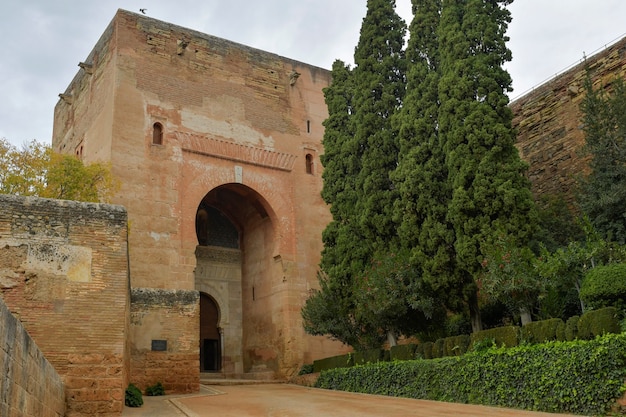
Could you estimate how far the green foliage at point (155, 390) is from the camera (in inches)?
470

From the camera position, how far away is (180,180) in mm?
16297

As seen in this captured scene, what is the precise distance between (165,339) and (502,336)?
6.97 meters

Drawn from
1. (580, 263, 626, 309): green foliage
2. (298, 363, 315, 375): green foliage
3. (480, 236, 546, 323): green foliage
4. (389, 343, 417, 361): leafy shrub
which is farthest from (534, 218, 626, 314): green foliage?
(298, 363, 315, 375): green foliage

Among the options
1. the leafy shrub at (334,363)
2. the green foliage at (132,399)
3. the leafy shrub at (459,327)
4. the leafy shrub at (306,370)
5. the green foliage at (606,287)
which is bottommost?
the green foliage at (132,399)

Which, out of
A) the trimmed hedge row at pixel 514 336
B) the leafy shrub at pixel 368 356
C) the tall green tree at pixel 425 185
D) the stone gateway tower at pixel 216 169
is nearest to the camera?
the trimmed hedge row at pixel 514 336

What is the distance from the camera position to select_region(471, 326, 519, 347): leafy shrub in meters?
8.65

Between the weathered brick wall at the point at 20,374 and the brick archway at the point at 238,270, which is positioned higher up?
the brick archway at the point at 238,270

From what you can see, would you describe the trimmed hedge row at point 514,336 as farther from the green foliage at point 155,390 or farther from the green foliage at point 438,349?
the green foliage at point 155,390

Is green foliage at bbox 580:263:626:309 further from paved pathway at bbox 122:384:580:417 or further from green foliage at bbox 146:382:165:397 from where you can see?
green foliage at bbox 146:382:165:397

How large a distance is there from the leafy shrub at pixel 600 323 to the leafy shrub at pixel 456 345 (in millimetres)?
2406

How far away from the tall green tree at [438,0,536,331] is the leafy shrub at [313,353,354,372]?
341 cm

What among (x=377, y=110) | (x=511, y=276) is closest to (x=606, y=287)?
(x=511, y=276)

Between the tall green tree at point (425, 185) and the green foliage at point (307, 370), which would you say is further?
the green foliage at point (307, 370)

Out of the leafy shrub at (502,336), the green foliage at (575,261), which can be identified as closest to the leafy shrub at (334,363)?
the leafy shrub at (502,336)
